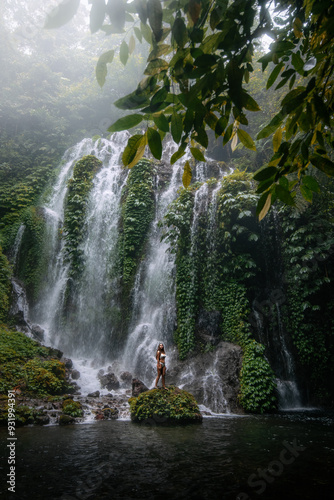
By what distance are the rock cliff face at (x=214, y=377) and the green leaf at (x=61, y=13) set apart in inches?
314

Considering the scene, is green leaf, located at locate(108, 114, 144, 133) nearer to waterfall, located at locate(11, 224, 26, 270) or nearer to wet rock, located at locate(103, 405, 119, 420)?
wet rock, located at locate(103, 405, 119, 420)

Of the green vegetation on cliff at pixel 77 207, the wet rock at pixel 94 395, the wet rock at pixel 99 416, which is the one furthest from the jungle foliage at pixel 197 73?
the green vegetation on cliff at pixel 77 207

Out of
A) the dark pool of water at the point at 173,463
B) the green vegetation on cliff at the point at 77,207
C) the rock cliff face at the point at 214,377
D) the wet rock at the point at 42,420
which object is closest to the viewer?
the dark pool of water at the point at 173,463

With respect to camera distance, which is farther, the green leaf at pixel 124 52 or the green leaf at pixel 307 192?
the green leaf at pixel 307 192

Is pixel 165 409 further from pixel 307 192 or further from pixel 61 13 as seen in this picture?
pixel 61 13

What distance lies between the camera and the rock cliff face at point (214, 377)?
720 centimetres

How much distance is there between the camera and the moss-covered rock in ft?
18.5

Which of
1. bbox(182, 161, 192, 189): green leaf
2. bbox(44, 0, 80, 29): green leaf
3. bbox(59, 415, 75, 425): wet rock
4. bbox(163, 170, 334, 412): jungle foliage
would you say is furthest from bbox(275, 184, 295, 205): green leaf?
bbox(163, 170, 334, 412): jungle foliage

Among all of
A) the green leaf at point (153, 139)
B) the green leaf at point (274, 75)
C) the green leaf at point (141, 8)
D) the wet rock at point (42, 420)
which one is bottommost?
the wet rock at point (42, 420)

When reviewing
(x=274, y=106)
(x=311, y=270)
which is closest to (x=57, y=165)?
(x=274, y=106)

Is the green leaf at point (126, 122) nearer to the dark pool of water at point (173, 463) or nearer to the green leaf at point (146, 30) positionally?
the green leaf at point (146, 30)

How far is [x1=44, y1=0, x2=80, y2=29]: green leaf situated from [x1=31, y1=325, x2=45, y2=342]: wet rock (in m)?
11.3

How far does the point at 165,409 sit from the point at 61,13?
6.44m

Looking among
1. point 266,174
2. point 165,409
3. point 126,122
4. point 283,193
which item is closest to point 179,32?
point 126,122
